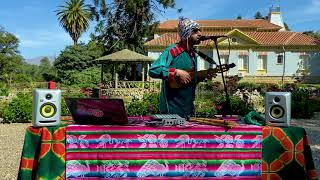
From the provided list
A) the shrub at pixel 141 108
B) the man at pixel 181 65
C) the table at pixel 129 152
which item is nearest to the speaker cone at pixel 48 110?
the table at pixel 129 152

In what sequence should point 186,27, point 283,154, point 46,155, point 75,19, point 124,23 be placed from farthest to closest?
point 75,19, point 124,23, point 186,27, point 283,154, point 46,155

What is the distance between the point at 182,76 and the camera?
3.73 meters

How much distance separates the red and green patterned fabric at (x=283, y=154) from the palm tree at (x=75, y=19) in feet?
162

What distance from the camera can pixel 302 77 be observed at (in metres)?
42.8

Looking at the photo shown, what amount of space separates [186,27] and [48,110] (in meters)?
1.31

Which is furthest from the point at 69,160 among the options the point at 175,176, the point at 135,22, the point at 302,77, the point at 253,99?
the point at 302,77

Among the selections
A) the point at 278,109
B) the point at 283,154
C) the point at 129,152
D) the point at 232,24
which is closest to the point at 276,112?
the point at 278,109

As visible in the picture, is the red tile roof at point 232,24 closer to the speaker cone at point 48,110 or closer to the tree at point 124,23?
the tree at point 124,23

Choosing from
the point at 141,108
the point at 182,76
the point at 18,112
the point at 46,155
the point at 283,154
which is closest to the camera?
the point at 46,155

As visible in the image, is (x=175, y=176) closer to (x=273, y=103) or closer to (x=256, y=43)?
(x=273, y=103)

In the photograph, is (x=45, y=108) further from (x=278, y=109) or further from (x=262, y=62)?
(x=262, y=62)

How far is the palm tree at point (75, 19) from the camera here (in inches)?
2055

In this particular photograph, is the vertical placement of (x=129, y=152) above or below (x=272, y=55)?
below

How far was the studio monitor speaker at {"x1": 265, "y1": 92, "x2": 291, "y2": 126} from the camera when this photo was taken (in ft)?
11.4
